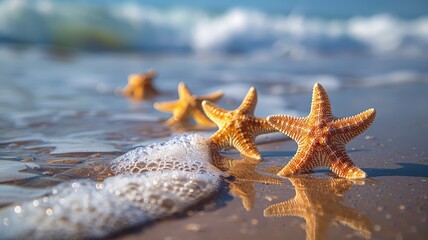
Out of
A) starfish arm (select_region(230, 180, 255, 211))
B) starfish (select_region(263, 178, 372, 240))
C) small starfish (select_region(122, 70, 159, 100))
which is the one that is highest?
small starfish (select_region(122, 70, 159, 100))

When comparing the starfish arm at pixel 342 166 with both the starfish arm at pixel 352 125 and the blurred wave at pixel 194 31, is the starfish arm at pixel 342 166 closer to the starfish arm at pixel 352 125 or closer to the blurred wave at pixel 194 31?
the starfish arm at pixel 352 125

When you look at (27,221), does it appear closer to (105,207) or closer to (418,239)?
(105,207)

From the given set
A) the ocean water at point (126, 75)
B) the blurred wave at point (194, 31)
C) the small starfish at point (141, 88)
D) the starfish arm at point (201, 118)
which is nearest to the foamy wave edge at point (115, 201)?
the ocean water at point (126, 75)

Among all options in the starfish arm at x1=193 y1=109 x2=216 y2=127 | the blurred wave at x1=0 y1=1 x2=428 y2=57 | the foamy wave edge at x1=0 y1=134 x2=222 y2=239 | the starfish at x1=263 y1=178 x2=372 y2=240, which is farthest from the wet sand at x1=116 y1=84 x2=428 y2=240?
the blurred wave at x1=0 y1=1 x2=428 y2=57

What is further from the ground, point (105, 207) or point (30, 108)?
point (30, 108)

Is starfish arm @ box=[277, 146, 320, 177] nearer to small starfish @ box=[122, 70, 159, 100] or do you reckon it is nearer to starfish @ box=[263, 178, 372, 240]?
starfish @ box=[263, 178, 372, 240]

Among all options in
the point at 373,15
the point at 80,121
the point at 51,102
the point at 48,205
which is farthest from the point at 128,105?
the point at 373,15

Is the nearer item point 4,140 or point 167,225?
point 167,225
